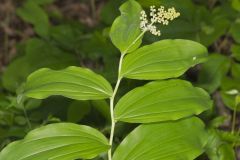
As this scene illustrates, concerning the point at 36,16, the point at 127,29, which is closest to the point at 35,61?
the point at 36,16

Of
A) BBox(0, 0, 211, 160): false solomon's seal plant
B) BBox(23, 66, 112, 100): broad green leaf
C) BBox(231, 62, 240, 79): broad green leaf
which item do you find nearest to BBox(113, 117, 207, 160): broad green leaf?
BBox(0, 0, 211, 160): false solomon's seal plant

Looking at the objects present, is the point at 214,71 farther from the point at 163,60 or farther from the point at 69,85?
the point at 69,85

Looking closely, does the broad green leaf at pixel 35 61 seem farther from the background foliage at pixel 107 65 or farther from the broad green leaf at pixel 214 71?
the broad green leaf at pixel 214 71

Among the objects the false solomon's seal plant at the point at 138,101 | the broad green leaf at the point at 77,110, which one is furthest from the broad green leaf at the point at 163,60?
the broad green leaf at the point at 77,110

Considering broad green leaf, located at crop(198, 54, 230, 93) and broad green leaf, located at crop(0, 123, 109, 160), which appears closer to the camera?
broad green leaf, located at crop(0, 123, 109, 160)

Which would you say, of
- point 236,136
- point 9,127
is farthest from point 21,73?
point 236,136

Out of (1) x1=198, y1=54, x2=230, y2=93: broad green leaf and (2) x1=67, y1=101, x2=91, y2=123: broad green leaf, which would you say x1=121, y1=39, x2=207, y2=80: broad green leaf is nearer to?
(2) x1=67, y1=101, x2=91, y2=123: broad green leaf
